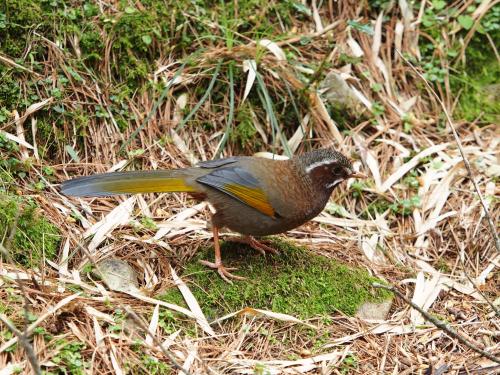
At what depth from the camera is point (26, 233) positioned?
4.98 meters

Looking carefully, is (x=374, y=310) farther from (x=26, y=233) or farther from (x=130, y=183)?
(x=26, y=233)

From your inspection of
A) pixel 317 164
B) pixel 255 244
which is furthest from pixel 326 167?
pixel 255 244

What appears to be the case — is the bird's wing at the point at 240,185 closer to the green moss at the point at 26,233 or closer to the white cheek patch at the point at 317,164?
the white cheek patch at the point at 317,164

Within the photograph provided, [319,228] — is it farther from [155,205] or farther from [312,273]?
[155,205]

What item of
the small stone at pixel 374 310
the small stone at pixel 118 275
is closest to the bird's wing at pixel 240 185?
the small stone at pixel 118 275

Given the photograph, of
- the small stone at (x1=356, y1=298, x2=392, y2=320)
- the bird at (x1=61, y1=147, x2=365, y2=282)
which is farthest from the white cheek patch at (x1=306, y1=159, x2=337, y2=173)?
the small stone at (x1=356, y1=298, x2=392, y2=320)

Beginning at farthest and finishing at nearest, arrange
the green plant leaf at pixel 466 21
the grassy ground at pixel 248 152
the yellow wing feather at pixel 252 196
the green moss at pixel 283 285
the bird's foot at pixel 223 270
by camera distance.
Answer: the green plant leaf at pixel 466 21 < the yellow wing feather at pixel 252 196 < the bird's foot at pixel 223 270 < the green moss at pixel 283 285 < the grassy ground at pixel 248 152

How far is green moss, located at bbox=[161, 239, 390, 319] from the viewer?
4.98 meters

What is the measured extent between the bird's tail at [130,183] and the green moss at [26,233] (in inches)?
12.4

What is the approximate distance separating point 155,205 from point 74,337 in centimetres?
191

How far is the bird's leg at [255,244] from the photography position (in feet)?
18.2

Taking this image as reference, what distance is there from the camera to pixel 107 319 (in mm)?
4352

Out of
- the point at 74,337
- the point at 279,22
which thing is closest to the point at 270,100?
the point at 279,22

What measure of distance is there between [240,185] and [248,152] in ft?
4.37
